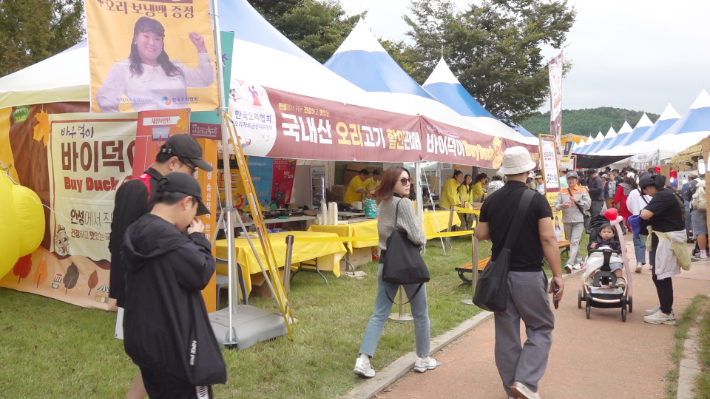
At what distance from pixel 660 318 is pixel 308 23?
16.8 meters

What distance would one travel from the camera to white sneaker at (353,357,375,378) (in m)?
4.27

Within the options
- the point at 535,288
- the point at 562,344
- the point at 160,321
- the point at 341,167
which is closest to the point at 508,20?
the point at 341,167

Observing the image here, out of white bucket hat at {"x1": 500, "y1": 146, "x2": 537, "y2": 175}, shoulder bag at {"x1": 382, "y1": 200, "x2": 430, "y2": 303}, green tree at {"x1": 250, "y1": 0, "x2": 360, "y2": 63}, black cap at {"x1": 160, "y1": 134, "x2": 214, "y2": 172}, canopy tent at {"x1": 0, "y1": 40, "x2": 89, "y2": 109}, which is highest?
green tree at {"x1": 250, "y1": 0, "x2": 360, "y2": 63}

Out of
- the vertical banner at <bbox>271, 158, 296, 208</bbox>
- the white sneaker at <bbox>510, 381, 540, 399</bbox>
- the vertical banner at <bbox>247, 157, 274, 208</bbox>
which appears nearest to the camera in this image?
the white sneaker at <bbox>510, 381, 540, 399</bbox>

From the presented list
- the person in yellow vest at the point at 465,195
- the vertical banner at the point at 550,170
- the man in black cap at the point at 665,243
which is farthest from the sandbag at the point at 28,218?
the person in yellow vest at the point at 465,195

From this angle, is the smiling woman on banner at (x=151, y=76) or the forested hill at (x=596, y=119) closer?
the smiling woman on banner at (x=151, y=76)

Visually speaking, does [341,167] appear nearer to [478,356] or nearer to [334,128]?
[334,128]

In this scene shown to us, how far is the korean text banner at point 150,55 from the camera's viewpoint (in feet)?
14.9

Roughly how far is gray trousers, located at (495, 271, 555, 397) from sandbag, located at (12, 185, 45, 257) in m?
5.63

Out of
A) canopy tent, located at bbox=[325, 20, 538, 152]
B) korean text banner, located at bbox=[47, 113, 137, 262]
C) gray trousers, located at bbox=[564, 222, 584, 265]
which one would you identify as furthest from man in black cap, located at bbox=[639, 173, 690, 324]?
korean text banner, located at bbox=[47, 113, 137, 262]

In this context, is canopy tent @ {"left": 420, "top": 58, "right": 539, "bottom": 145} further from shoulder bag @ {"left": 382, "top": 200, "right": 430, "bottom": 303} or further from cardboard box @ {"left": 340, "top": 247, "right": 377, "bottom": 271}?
shoulder bag @ {"left": 382, "top": 200, "right": 430, "bottom": 303}

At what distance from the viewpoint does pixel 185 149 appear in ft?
10.4

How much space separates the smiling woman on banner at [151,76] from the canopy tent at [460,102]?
1027 centimetres

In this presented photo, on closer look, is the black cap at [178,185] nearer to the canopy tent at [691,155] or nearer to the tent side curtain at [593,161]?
the canopy tent at [691,155]
